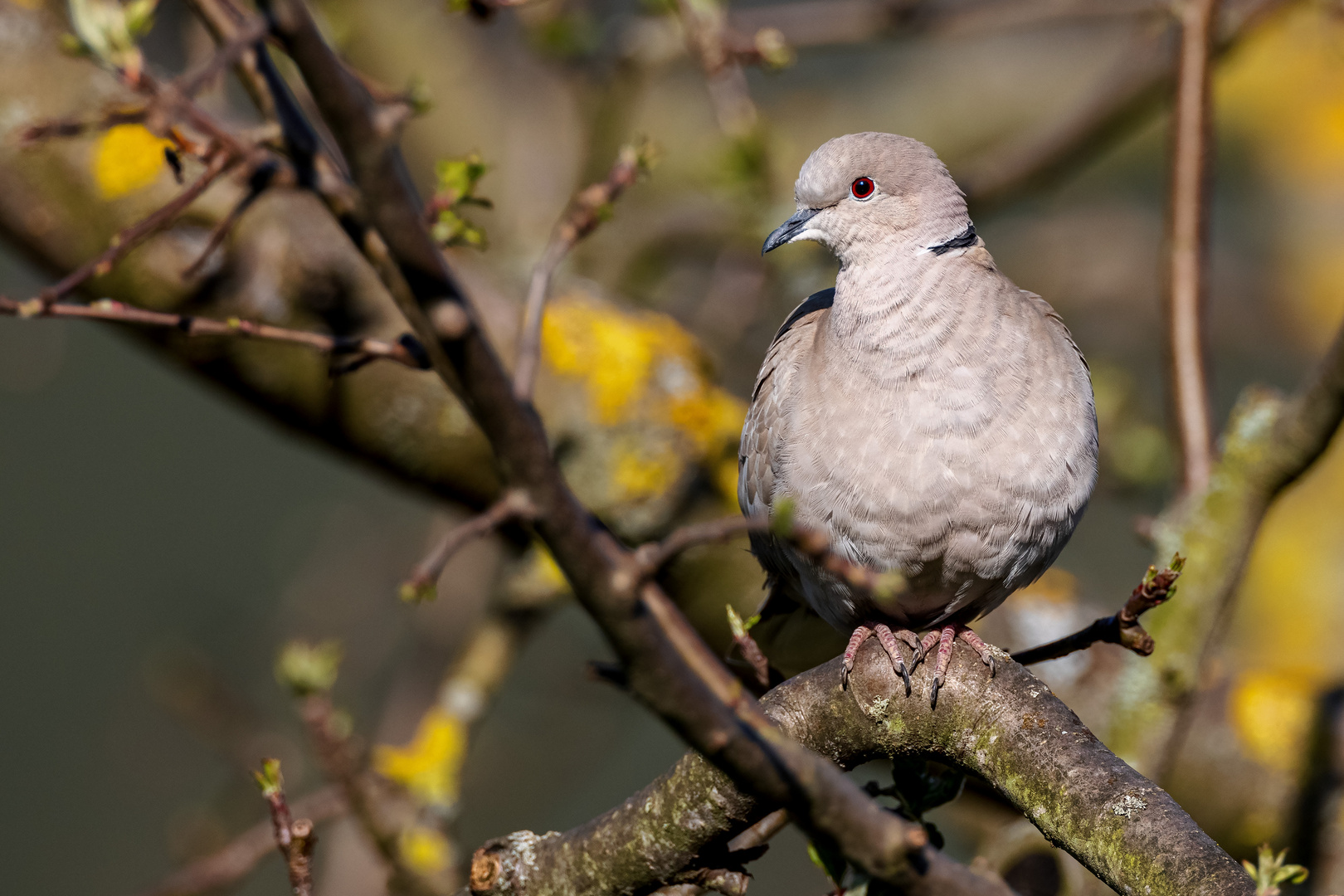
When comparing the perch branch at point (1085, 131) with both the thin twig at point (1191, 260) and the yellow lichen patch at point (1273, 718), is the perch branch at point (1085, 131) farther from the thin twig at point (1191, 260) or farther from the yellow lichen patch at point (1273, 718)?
the yellow lichen patch at point (1273, 718)

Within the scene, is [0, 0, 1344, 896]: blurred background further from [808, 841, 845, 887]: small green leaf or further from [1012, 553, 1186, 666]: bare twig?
[808, 841, 845, 887]: small green leaf

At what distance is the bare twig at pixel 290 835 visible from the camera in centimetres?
161

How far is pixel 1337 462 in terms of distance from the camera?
577cm

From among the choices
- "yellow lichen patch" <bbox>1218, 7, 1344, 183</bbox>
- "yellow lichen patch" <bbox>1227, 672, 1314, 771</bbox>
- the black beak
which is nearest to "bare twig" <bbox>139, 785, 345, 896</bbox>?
the black beak

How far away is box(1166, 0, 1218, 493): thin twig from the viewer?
2.90 metres

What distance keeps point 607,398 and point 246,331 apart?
1.79 m

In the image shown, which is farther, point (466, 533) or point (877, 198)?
point (877, 198)

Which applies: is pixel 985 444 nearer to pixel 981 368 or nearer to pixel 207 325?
pixel 981 368

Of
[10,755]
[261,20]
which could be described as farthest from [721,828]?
[10,755]

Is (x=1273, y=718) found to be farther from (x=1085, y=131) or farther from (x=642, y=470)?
(x=1085, y=131)

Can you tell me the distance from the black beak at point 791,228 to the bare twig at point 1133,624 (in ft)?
3.28

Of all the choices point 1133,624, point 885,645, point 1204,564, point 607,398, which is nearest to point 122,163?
point 607,398

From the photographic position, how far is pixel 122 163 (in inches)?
117

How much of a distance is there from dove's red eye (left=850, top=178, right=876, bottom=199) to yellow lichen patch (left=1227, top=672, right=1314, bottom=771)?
1599mm
